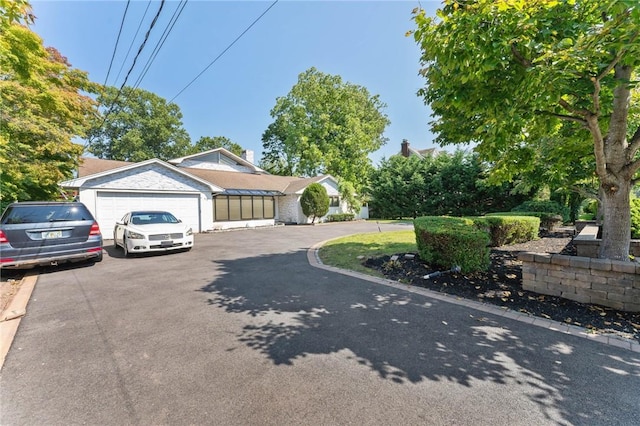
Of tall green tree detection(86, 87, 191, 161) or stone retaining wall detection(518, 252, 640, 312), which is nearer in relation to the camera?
stone retaining wall detection(518, 252, 640, 312)

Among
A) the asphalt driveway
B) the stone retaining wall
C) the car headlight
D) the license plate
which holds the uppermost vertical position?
the license plate

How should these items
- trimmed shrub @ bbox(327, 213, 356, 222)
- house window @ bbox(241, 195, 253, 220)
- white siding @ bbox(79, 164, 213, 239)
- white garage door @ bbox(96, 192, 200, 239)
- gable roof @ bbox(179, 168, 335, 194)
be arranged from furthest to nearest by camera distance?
trimmed shrub @ bbox(327, 213, 356, 222) → gable roof @ bbox(179, 168, 335, 194) → house window @ bbox(241, 195, 253, 220) → white garage door @ bbox(96, 192, 200, 239) → white siding @ bbox(79, 164, 213, 239)

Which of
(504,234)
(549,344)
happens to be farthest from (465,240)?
(504,234)

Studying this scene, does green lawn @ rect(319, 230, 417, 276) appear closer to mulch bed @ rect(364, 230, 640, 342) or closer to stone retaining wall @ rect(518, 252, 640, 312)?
mulch bed @ rect(364, 230, 640, 342)

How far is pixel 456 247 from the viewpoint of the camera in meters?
5.56

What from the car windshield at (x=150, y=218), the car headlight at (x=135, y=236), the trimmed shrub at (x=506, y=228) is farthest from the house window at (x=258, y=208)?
the trimmed shrub at (x=506, y=228)

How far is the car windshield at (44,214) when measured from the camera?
19.1 ft

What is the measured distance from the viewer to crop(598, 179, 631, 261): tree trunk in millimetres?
4453

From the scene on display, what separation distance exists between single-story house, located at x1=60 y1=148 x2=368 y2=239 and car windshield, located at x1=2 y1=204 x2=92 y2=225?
5.96 meters

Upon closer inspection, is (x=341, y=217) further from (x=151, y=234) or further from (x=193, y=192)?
(x=151, y=234)

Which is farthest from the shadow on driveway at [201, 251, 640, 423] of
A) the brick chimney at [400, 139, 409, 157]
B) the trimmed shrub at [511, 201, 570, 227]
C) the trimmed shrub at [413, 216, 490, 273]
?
the brick chimney at [400, 139, 409, 157]

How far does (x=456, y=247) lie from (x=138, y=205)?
13.9m

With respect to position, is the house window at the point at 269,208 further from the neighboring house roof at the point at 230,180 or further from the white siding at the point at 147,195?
the white siding at the point at 147,195

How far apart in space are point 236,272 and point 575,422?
19.4 feet
